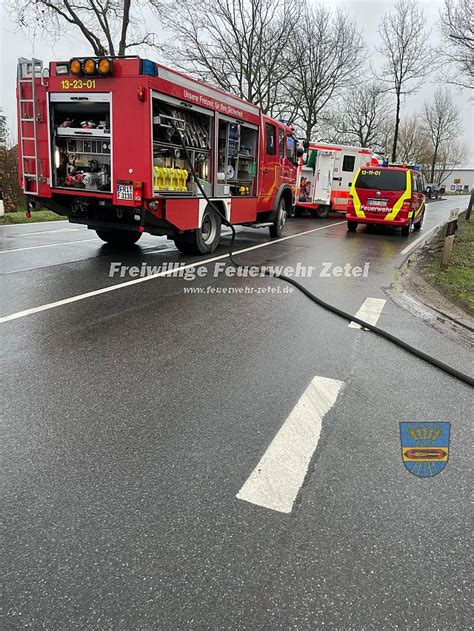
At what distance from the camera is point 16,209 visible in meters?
20.7

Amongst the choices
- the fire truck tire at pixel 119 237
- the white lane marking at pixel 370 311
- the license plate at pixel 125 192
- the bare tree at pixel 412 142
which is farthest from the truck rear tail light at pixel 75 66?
the bare tree at pixel 412 142

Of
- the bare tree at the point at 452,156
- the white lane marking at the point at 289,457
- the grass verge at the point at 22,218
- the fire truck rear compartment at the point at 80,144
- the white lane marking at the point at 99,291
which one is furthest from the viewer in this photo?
the bare tree at the point at 452,156

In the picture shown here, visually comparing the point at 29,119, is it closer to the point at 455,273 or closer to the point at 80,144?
the point at 80,144

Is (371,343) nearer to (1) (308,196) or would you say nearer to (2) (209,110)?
(2) (209,110)

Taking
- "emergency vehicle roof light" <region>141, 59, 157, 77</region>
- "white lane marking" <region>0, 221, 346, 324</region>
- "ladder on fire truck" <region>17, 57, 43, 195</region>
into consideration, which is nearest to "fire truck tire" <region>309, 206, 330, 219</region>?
"white lane marking" <region>0, 221, 346, 324</region>

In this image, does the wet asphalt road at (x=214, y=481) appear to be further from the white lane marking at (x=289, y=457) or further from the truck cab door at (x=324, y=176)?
the truck cab door at (x=324, y=176)

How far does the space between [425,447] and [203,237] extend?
24.2 ft

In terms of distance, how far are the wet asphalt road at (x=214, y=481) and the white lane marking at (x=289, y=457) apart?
0.21 feet

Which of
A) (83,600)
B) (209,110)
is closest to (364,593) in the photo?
(83,600)

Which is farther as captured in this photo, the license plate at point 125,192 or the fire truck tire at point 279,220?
the fire truck tire at point 279,220

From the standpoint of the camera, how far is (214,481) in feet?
8.61

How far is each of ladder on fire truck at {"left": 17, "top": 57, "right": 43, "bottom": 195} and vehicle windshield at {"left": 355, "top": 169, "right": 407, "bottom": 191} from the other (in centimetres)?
1025

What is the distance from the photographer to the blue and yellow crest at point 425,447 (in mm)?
2877

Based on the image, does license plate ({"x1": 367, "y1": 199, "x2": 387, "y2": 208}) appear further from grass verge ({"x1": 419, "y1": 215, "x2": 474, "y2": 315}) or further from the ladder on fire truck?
the ladder on fire truck
